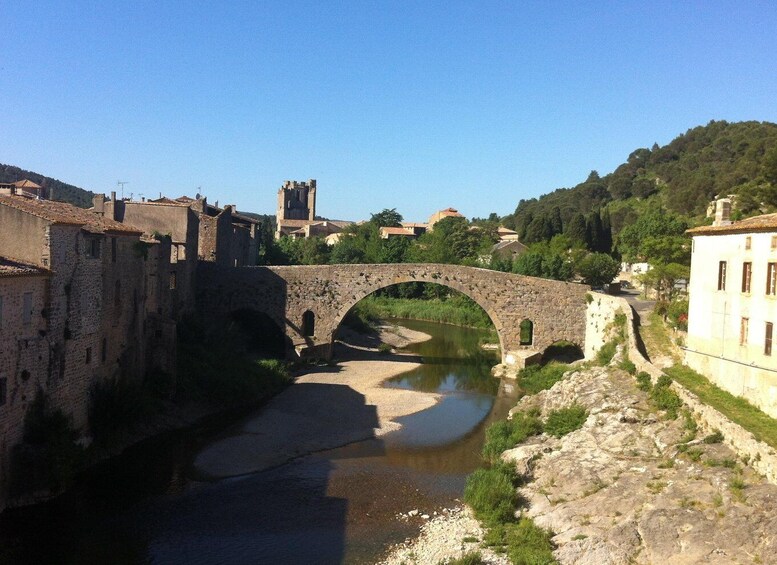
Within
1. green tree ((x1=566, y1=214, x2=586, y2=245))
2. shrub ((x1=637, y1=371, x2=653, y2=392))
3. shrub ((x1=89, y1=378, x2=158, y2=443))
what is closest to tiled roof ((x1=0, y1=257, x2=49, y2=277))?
shrub ((x1=89, y1=378, x2=158, y2=443))

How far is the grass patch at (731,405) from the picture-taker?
15.8 m

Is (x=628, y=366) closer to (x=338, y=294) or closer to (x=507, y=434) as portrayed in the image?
(x=507, y=434)

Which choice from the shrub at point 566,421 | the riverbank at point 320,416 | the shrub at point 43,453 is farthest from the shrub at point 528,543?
the shrub at point 43,453

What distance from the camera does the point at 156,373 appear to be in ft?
79.0

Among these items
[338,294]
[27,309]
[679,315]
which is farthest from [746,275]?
[338,294]

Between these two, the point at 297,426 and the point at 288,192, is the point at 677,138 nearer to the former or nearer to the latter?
the point at 288,192

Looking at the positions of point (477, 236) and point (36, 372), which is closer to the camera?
point (36, 372)

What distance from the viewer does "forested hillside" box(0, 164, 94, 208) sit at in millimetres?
68562

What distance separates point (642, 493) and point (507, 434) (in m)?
7.43

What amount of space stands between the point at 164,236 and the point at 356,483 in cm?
1384

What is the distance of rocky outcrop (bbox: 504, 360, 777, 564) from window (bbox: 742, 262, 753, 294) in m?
4.00

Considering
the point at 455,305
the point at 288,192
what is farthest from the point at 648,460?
the point at 288,192

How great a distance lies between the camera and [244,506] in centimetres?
1702

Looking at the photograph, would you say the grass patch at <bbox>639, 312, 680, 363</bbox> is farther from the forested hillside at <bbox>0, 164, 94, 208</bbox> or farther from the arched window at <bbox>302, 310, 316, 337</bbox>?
the forested hillside at <bbox>0, 164, 94, 208</bbox>
